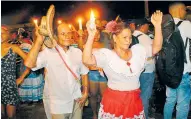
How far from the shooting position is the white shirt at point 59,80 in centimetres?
435

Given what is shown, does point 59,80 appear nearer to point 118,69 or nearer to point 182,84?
point 118,69

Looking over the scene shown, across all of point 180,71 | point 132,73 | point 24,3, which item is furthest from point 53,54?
point 24,3

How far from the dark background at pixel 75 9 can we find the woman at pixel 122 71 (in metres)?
16.6

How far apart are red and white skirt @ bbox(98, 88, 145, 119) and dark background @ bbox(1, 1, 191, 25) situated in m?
16.6

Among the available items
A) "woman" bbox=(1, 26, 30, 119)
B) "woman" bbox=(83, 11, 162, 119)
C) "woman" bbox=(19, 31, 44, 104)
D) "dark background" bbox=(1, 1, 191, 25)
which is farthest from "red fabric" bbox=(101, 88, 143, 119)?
"dark background" bbox=(1, 1, 191, 25)

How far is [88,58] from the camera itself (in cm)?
369

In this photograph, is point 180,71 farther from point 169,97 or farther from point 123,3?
point 123,3

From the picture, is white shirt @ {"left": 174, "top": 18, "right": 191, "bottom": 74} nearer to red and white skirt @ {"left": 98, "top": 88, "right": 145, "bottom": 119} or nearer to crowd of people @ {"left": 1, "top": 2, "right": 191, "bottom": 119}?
crowd of people @ {"left": 1, "top": 2, "right": 191, "bottom": 119}

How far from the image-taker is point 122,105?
3.98 m

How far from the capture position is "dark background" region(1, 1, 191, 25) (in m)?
20.8

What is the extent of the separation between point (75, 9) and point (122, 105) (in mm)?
22455

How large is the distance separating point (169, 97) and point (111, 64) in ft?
6.07

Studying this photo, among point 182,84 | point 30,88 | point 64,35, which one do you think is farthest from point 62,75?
point 30,88

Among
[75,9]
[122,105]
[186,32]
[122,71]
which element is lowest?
[122,105]
